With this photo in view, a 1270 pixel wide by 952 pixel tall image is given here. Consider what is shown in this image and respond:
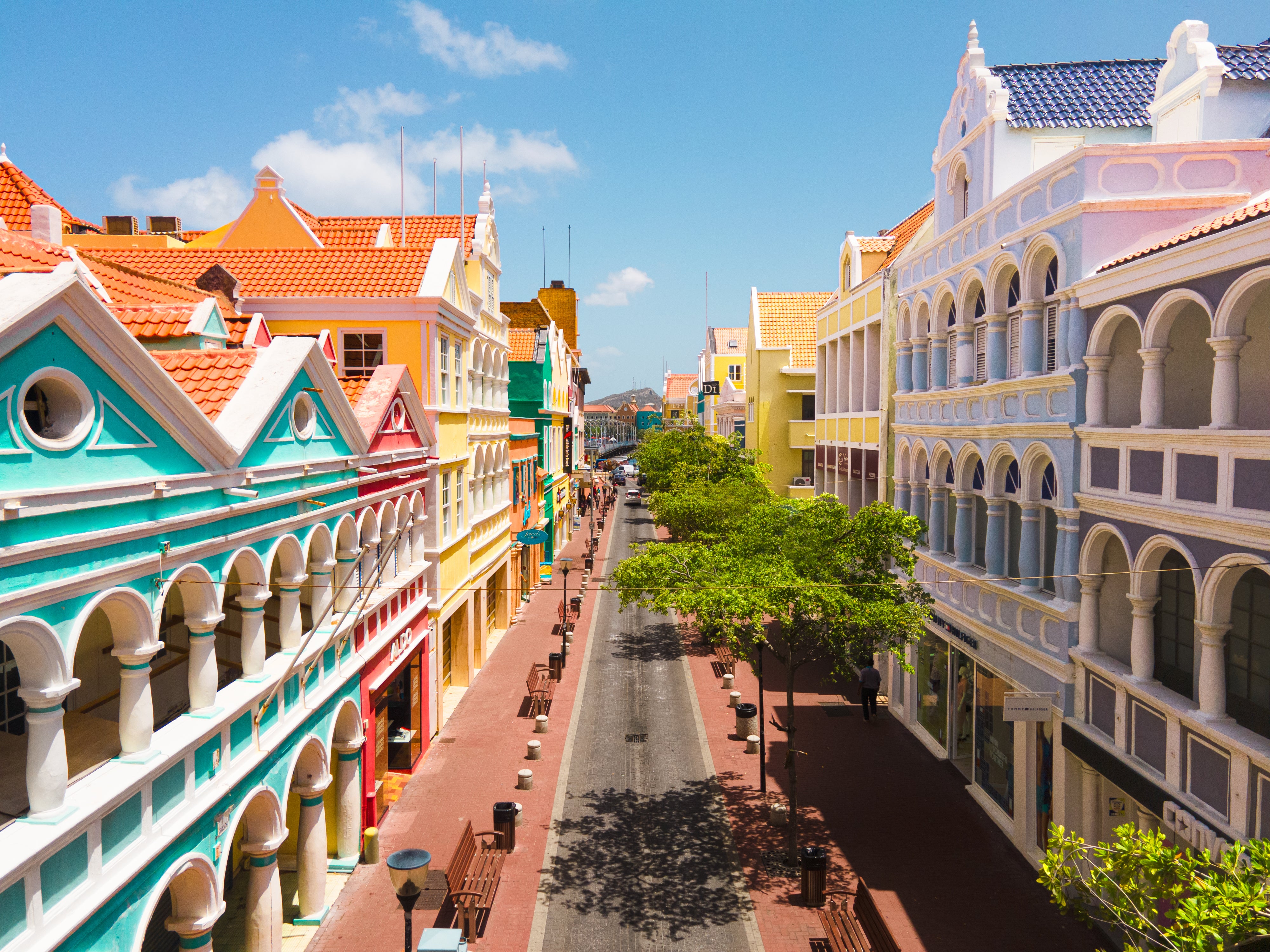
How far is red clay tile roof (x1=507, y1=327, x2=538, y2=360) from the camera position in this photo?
42.2 m

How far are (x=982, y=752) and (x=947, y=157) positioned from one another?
13132mm

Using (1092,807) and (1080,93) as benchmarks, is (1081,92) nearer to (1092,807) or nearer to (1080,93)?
(1080,93)

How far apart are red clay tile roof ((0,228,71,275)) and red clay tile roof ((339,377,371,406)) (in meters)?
5.00

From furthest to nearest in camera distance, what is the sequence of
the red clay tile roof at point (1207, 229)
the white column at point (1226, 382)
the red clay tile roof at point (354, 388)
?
the red clay tile roof at point (354, 388) → the white column at point (1226, 382) → the red clay tile roof at point (1207, 229)

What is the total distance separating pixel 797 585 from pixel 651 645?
18.1 m

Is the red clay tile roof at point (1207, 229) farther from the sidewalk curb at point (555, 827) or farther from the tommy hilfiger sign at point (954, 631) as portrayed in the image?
the sidewalk curb at point (555, 827)

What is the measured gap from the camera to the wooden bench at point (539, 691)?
2275cm

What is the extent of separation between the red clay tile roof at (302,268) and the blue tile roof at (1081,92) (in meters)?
13.8

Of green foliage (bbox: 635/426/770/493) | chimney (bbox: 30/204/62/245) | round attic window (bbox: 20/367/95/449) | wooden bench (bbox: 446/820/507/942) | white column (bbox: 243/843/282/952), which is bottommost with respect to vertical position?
wooden bench (bbox: 446/820/507/942)

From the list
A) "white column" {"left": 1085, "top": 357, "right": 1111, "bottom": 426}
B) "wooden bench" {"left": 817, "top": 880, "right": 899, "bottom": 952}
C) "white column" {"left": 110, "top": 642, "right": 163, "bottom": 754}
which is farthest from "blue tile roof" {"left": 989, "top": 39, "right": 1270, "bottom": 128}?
"white column" {"left": 110, "top": 642, "right": 163, "bottom": 754}

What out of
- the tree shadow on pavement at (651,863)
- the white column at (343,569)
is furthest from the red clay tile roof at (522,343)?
the tree shadow on pavement at (651,863)

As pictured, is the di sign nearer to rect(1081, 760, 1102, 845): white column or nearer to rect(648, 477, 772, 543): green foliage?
rect(1081, 760, 1102, 845): white column

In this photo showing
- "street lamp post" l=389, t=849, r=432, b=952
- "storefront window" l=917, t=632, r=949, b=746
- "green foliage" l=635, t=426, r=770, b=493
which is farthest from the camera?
"green foliage" l=635, t=426, r=770, b=493

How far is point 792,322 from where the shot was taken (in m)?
46.1
